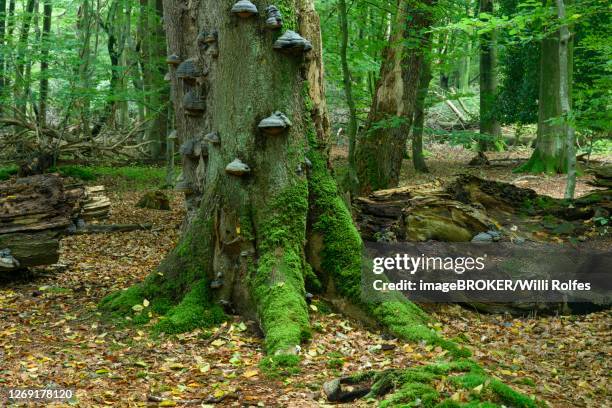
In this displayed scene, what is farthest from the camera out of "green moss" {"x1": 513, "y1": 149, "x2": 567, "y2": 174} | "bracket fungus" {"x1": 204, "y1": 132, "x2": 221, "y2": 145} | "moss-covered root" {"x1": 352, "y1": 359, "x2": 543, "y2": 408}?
"green moss" {"x1": 513, "y1": 149, "x2": 567, "y2": 174}

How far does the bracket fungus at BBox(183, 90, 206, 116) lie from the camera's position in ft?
20.6

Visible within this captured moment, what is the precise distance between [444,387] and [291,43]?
10.5 feet

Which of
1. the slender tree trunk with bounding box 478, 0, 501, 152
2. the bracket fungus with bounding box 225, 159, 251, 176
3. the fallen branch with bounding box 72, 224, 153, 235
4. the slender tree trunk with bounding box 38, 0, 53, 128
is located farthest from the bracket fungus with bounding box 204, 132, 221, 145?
the slender tree trunk with bounding box 478, 0, 501, 152

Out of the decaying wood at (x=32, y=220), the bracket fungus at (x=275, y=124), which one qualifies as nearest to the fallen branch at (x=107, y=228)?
the decaying wood at (x=32, y=220)

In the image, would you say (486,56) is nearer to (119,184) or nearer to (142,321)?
(119,184)

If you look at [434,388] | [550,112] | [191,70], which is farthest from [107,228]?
[550,112]

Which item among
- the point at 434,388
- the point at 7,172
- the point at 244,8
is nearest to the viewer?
the point at 434,388

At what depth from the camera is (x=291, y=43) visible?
5.38 metres

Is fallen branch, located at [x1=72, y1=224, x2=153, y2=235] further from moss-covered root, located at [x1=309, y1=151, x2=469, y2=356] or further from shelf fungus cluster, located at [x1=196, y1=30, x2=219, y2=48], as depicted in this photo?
moss-covered root, located at [x1=309, y1=151, x2=469, y2=356]

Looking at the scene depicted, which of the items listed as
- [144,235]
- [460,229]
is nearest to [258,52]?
[460,229]

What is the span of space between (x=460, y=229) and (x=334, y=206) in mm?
2317

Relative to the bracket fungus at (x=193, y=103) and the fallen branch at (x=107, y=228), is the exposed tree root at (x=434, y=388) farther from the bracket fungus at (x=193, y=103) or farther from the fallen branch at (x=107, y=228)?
the fallen branch at (x=107, y=228)

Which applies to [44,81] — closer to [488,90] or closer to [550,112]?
[550,112]

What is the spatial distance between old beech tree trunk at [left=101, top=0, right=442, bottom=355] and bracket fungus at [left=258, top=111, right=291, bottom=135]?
0.09 meters
